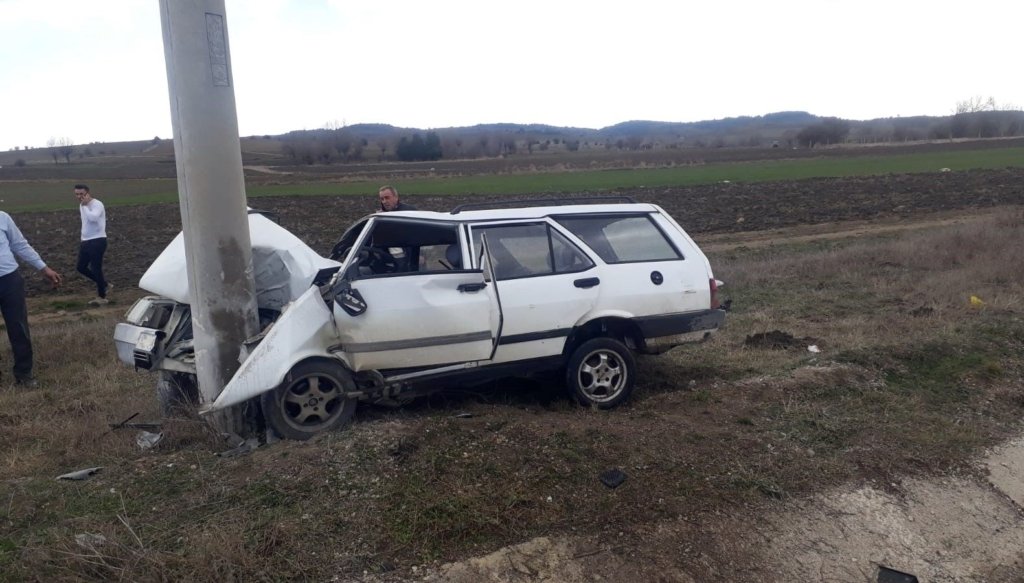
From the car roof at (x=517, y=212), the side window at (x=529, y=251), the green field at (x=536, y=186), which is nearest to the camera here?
the side window at (x=529, y=251)

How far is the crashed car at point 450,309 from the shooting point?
539 cm

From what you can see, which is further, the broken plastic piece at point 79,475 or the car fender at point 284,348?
the car fender at point 284,348

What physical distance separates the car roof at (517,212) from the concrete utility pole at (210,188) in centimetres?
120

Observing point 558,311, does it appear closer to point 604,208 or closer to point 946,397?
point 604,208

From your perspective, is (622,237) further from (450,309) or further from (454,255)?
(450,309)

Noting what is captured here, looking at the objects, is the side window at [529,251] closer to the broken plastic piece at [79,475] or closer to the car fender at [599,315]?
the car fender at [599,315]

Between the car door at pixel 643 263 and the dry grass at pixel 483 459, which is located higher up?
the car door at pixel 643 263

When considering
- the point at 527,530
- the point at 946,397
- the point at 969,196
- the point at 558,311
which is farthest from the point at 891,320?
the point at 969,196

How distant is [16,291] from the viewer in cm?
782

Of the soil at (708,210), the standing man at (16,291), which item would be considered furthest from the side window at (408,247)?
the soil at (708,210)

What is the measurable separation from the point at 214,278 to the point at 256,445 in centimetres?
123

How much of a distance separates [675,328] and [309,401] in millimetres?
2936

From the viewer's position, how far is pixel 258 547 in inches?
147

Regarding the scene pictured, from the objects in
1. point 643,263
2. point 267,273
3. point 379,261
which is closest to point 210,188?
point 267,273
